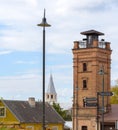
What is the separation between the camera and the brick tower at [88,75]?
265ft

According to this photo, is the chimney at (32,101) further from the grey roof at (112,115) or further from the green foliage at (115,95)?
the green foliage at (115,95)

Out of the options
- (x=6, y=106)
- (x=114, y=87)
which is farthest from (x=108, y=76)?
(x=114, y=87)

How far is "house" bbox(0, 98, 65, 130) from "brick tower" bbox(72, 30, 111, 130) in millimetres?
5303

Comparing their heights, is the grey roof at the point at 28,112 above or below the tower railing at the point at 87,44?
below

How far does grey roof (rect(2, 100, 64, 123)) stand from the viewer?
7156cm

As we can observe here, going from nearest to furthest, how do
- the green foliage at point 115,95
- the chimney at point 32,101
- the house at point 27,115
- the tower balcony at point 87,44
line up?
the house at point 27,115
the chimney at point 32,101
the tower balcony at point 87,44
the green foliage at point 115,95

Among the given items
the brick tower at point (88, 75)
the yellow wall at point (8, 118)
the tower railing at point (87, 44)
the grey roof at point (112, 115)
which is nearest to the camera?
the yellow wall at point (8, 118)

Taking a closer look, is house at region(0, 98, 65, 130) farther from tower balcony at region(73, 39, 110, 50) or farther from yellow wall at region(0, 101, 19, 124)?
tower balcony at region(73, 39, 110, 50)

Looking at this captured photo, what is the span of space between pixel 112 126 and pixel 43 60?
5428 cm

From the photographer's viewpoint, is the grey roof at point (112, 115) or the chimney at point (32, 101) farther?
the grey roof at point (112, 115)

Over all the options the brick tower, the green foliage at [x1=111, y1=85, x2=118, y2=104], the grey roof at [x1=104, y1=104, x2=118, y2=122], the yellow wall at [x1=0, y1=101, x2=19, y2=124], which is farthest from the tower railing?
the green foliage at [x1=111, y1=85, x2=118, y2=104]

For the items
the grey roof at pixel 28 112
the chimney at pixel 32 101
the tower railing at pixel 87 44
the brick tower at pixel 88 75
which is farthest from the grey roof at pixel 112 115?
the chimney at pixel 32 101

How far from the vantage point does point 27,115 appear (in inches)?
2859

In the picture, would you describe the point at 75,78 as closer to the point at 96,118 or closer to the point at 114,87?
the point at 96,118
